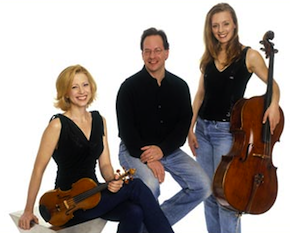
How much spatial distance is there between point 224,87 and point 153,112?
0.44 metres

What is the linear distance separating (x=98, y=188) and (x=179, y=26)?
2003mm

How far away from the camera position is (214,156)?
122 inches

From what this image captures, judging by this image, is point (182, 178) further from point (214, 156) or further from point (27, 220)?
point (27, 220)

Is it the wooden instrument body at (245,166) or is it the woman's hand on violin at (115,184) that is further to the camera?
the wooden instrument body at (245,166)

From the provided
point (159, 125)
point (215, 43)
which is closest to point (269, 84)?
point (215, 43)

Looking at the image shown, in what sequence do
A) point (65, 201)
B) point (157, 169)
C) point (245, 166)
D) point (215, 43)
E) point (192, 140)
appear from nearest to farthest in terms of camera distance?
1. point (65, 201)
2. point (245, 166)
3. point (157, 169)
4. point (215, 43)
5. point (192, 140)

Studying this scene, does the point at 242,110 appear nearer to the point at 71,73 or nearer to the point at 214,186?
the point at 214,186

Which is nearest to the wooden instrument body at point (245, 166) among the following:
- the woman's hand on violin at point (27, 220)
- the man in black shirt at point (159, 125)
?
the man in black shirt at point (159, 125)

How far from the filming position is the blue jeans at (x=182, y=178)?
3.08 meters

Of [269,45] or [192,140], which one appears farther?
[192,140]

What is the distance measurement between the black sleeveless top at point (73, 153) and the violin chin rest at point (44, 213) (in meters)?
0.14

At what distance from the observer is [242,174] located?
292 cm

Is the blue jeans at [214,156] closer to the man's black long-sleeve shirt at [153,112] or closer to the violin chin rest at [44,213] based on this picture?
the man's black long-sleeve shirt at [153,112]

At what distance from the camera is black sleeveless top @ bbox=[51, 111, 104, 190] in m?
2.71
